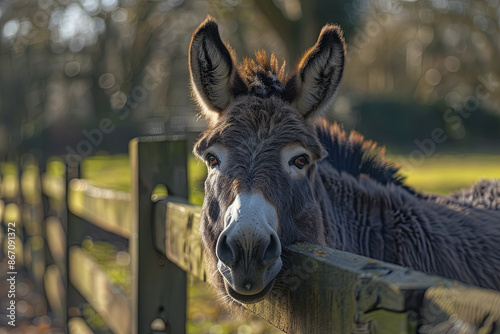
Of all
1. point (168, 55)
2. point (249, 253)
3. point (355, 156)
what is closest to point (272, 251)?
point (249, 253)

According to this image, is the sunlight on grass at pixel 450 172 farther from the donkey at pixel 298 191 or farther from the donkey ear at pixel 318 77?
the donkey ear at pixel 318 77

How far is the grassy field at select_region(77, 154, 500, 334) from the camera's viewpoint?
529cm

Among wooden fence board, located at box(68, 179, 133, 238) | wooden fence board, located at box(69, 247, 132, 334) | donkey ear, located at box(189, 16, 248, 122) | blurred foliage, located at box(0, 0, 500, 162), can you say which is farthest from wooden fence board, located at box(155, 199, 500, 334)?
blurred foliage, located at box(0, 0, 500, 162)

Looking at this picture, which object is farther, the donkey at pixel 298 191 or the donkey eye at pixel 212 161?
the donkey eye at pixel 212 161

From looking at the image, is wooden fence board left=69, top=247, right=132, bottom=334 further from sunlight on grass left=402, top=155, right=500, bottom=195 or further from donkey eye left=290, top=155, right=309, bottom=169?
sunlight on grass left=402, top=155, right=500, bottom=195

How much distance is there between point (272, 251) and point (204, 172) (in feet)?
18.3

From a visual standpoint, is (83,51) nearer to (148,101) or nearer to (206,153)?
(148,101)

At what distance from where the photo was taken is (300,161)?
7.43 feet

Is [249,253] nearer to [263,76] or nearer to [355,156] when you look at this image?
[263,76]

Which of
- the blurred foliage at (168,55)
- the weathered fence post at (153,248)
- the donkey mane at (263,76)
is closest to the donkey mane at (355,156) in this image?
the donkey mane at (263,76)

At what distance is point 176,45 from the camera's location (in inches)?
655

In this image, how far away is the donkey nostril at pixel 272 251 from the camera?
167 cm

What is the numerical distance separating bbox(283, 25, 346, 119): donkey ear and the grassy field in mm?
830

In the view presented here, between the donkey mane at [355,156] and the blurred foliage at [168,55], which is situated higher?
the blurred foliage at [168,55]
